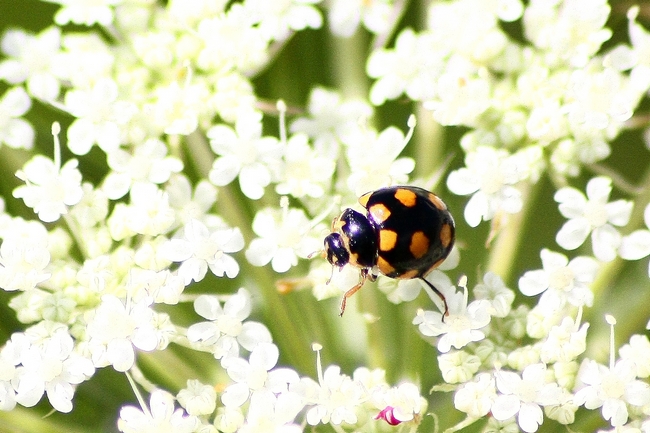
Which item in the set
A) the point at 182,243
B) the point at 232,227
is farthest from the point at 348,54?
A: the point at 182,243

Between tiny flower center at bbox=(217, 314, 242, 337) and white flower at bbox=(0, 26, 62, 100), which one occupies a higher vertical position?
white flower at bbox=(0, 26, 62, 100)

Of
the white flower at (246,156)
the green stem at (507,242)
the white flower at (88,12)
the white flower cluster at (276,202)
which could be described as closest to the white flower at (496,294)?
the white flower cluster at (276,202)

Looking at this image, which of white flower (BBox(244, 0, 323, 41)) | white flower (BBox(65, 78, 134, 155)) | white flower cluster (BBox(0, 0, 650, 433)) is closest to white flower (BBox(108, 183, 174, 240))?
white flower cluster (BBox(0, 0, 650, 433))

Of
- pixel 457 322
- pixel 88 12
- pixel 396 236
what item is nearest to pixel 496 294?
pixel 457 322

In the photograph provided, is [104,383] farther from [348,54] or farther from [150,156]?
[348,54]

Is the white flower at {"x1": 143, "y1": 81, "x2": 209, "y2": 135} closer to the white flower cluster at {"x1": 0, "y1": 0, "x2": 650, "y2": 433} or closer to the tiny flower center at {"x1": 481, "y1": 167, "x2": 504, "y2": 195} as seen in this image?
the white flower cluster at {"x1": 0, "y1": 0, "x2": 650, "y2": 433}

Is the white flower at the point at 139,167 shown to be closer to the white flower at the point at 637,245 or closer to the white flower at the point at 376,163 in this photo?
the white flower at the point at 376,163

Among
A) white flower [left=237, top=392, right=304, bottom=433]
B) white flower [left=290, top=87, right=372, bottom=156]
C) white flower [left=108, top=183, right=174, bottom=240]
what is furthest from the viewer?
white flower [left=290, top=87, right=372, bottom=156]
